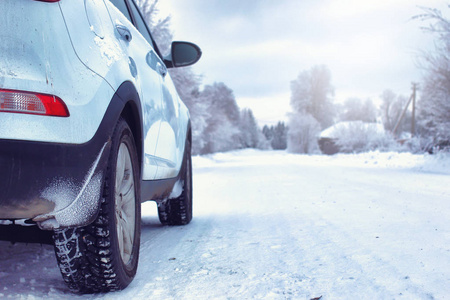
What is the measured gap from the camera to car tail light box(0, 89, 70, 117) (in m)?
1.41

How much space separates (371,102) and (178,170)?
8116cm

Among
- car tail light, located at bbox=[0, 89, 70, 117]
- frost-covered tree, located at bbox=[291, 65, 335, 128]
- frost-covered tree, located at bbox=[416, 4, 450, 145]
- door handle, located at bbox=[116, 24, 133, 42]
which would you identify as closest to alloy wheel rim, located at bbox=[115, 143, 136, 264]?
car tail light, located at bbox=[0, 89, 70, 117]

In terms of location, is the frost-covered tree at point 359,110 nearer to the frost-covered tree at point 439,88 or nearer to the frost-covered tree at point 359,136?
the frost-covered tree at point 359,136

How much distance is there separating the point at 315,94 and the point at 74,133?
61137mm

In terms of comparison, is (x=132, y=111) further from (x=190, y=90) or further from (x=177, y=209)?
(x=190, y=90)

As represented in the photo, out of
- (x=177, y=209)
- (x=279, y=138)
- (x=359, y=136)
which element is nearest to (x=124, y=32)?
(x=177, y=209)

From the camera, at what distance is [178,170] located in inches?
144

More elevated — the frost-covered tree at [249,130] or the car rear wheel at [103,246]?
the frost-covered tree at [249,130]

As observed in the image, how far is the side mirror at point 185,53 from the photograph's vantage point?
3.71 meters

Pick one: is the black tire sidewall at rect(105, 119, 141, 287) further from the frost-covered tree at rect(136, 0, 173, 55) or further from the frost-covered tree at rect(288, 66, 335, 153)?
the frost-covered tree at rect(288, 66, 335, 153)

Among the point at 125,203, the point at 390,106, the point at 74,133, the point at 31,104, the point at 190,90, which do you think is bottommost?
the point at 125,203

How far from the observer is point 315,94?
198ft

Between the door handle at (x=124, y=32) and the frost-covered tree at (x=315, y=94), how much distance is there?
192 ft

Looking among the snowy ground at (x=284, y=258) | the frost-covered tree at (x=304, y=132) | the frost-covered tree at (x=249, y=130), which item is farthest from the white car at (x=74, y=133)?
the frost-covered tree at (x=249, y=130)
